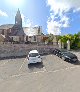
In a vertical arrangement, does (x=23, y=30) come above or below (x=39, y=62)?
above

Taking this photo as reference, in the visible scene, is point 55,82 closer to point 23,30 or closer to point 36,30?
point 36,30

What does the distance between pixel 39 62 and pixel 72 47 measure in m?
25.4

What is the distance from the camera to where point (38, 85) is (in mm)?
14453

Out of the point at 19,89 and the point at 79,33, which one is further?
the point at 79,33

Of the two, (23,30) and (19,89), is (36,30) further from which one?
(19,89)

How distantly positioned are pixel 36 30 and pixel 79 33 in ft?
67.5

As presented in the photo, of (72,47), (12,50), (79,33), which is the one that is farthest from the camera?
(79,33)

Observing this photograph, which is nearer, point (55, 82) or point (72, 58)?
point (55, 82)

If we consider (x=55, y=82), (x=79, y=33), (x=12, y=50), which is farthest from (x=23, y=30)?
(x=55, y=82)

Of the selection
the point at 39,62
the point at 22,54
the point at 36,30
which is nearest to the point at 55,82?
the point at 39,62

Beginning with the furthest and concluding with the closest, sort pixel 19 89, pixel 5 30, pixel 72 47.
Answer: pixel 5 30 → pixel 72 47 → pixel 19 89

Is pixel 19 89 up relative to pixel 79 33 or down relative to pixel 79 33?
down

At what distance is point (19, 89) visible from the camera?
13.5 m

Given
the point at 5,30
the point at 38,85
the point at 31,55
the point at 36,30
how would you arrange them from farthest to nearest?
the point at 5,30 < the point at 36,30 < the point at 31,55 < the point at 38,85
